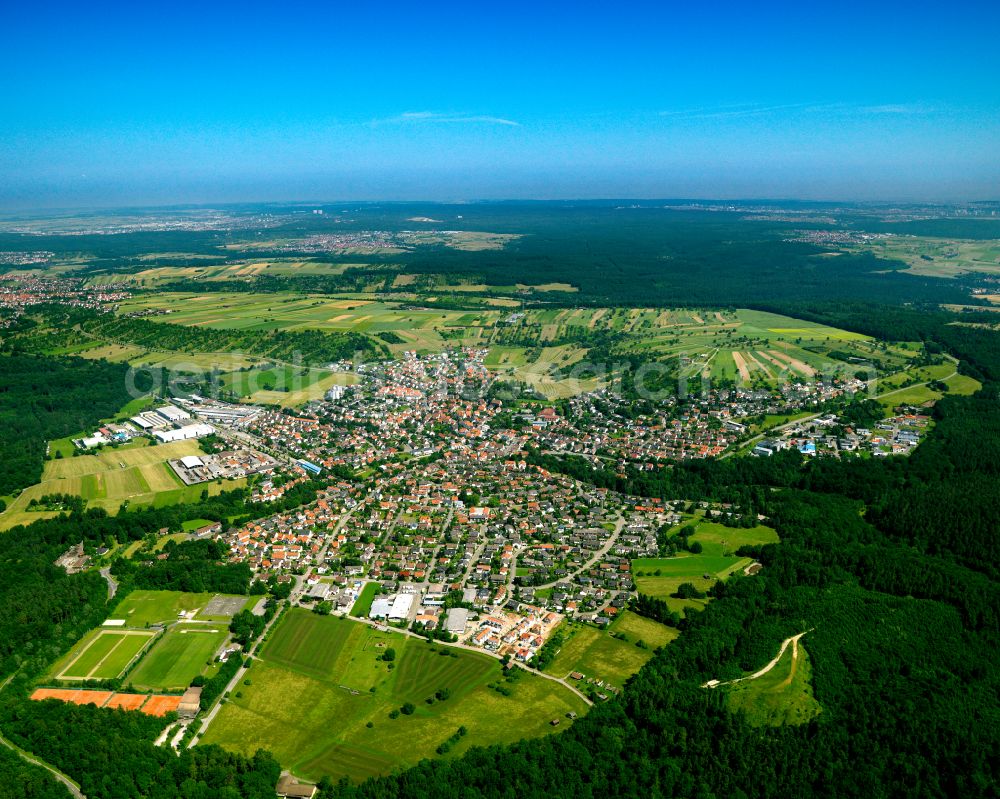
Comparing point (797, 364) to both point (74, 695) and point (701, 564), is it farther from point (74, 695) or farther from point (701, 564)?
point (74, 695)

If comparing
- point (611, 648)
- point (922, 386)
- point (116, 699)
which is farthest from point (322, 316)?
point (611, 648)

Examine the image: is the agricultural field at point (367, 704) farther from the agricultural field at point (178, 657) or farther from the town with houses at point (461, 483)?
the agricultural field at point (178, 657)

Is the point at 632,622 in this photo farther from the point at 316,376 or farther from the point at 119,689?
the point at 316,376

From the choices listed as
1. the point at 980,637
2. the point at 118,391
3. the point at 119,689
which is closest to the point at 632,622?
the point at 980,637

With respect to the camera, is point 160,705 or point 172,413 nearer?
point 160,705

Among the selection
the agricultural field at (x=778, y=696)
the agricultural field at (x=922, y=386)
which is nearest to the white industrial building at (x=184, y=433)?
the agricultural field at (x=778, y=696)
